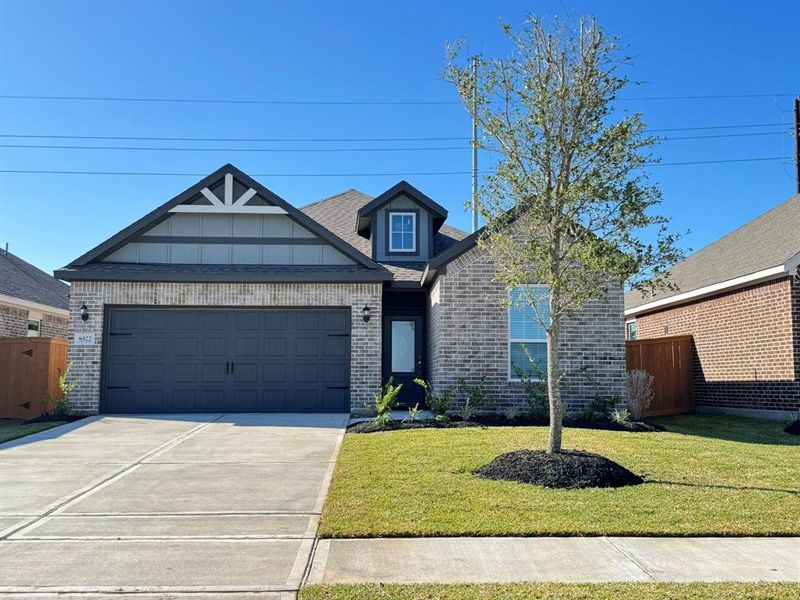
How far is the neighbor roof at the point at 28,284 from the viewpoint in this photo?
19.6 meters

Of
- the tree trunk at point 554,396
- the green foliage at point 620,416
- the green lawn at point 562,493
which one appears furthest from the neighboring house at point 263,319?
the tree trunk at point 554,396

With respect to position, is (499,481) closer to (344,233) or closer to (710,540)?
(710,540)

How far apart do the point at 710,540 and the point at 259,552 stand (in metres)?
3.83

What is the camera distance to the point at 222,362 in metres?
14.7

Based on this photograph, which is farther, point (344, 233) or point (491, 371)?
point (344, 233)

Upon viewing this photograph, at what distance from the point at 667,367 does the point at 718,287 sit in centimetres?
223

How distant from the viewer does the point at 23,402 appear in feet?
50.1

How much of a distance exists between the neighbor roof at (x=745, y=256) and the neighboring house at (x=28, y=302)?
55.8 feet

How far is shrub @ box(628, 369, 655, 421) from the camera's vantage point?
13.9 metres

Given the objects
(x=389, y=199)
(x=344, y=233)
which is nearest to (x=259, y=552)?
(x=389, y=199)

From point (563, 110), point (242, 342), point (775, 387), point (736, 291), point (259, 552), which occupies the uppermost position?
point (563, 110)

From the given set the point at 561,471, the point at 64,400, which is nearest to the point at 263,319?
the point at 64,400

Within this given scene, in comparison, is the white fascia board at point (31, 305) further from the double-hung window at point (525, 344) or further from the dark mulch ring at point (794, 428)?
the dark mulch ring at point (794, 428)

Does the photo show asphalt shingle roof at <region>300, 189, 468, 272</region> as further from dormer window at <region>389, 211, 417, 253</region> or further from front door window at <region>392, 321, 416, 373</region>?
front door window at <region>392, 321, 416, 373</region>
